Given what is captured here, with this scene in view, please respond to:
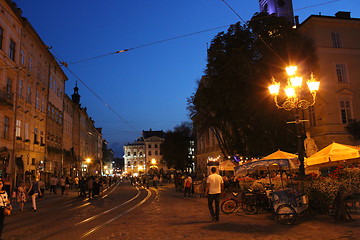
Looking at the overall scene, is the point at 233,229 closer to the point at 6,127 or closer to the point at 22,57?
the point at 6,127

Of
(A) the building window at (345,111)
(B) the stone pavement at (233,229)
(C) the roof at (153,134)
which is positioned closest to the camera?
(B) the stone pavement at (233,229)

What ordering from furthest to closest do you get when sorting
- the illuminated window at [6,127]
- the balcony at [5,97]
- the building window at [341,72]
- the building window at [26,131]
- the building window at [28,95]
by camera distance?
the building window at [28,95] < the building window at [341,72] < the building window at [26,131] < the illuminated window at [6,127] < the balcony at [5,97]

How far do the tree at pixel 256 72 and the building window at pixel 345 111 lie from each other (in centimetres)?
438

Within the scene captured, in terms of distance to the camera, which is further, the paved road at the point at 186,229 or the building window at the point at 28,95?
the building window at the point at 28,95

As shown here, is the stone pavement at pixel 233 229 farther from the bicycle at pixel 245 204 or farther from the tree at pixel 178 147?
the tree at pixel 178 147

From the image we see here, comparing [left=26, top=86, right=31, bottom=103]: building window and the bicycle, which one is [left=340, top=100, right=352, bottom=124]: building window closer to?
the bicycle

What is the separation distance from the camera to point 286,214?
397 inches

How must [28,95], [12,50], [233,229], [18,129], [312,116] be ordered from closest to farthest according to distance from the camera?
[233,229] < [12,50] < [18,129] < [312,116] < [28,95]

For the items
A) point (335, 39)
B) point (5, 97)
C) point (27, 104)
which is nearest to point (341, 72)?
point (335, 39)

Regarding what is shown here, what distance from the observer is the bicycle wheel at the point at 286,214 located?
10047 millimetres

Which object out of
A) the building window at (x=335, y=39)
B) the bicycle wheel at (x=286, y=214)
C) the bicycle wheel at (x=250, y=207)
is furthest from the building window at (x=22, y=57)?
the building window at (x=335, y=39)

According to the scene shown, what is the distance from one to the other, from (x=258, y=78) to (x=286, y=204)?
60.9 ft

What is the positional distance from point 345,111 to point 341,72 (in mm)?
3734

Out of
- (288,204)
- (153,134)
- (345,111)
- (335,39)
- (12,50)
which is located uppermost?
(153,134)
